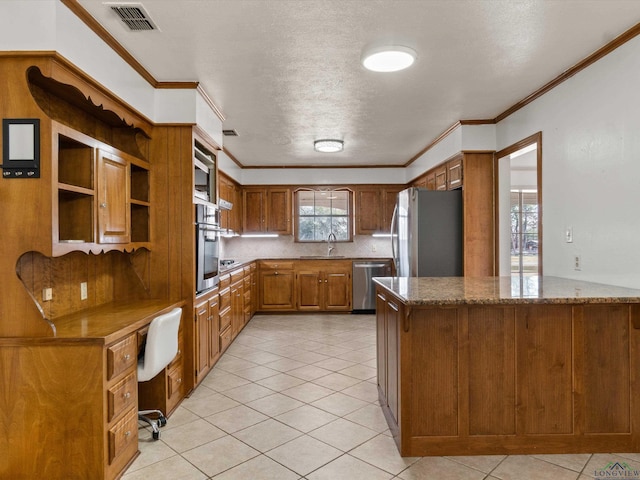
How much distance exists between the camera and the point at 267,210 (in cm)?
737

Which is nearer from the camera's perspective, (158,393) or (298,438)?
(298,438)

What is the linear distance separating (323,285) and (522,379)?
4.68m

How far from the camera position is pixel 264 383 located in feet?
12.1

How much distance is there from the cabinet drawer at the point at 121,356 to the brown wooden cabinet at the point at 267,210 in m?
4.94

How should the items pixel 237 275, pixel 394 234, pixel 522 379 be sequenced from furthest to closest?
pixel 394 234
pixel 237 275
pixel 522 379

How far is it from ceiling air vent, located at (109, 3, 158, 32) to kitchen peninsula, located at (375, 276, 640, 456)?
2.17 metres

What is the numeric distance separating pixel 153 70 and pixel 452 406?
306 cm

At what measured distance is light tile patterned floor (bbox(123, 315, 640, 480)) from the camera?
7.44ft

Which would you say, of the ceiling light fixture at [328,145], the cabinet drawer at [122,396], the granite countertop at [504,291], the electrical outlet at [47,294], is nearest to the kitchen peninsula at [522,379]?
the granite countertop at [504,291]

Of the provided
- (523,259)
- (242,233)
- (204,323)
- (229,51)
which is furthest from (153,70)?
(523,259)

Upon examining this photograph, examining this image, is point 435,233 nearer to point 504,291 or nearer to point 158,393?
point 504,291

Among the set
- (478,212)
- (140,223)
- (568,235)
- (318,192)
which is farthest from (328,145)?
(568,235)

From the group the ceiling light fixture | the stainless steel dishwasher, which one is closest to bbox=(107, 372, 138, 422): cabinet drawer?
the ceiling light fixture

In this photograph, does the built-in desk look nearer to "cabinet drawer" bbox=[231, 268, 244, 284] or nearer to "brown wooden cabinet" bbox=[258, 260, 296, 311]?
"cabinet drawer" bbox=[231, 268, 244, 284]
